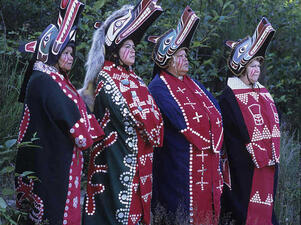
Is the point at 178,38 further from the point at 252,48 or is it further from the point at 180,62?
the point at 252,48

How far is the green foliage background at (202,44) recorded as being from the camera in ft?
18.9

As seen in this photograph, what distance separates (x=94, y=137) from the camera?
4188 mm

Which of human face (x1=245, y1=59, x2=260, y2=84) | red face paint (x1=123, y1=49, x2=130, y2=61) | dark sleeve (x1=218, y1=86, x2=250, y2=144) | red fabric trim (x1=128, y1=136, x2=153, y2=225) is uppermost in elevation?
red face paint (x1=123, y1=49, x2=130, y2=61)

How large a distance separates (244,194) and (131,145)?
5.37 feet

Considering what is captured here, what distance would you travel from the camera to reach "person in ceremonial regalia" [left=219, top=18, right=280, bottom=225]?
5.45m

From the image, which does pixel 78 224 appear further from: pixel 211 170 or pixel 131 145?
pixel 211 170

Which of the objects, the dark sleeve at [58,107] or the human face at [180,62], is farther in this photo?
the human face at [180,62]

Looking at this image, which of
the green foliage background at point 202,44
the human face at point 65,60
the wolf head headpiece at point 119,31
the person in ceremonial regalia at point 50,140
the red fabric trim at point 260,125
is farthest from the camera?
the green foliage background at point 202,44

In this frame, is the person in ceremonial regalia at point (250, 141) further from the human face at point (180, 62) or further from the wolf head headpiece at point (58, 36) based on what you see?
the wolf head headpiece at point (58, 36)

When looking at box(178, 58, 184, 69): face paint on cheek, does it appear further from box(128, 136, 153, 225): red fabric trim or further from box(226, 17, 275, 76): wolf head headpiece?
box(128, 136, 153, 225): red fabric trim

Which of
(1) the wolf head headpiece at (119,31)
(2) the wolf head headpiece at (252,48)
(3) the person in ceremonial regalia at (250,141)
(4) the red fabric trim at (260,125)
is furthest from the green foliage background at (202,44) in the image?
(1) the wolf head headpiece at (119,31)

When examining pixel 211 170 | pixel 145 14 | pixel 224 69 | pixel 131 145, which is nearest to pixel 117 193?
pixel 131 145

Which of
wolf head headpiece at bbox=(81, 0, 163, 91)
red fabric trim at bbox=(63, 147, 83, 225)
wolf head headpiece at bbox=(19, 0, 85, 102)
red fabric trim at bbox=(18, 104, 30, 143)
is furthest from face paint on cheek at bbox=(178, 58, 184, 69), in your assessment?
red fabric trim at bbox=(18, 104, 30, 143)

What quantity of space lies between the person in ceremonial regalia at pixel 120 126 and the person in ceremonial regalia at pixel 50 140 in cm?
37
